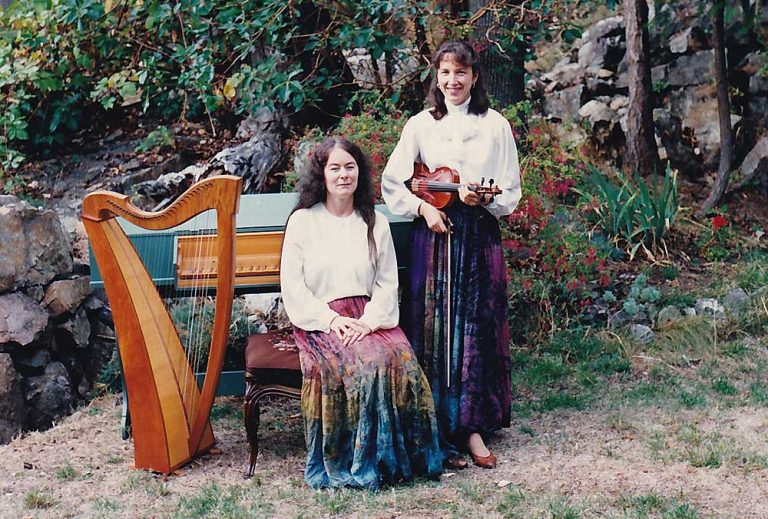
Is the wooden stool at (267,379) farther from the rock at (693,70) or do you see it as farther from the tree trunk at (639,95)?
the rock at (693,70)

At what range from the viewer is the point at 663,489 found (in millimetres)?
4023

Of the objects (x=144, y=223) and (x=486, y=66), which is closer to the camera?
(x=144, y=223)

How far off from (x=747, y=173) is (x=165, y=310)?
18.1ft

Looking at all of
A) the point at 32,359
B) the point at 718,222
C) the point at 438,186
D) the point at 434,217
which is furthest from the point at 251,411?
the point at 718,222

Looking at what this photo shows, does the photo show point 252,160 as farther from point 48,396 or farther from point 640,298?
point 640,298

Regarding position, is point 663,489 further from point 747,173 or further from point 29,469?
point 747,173

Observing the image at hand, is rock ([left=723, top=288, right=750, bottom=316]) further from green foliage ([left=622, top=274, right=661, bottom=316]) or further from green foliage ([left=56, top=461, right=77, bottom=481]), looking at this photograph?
green foliage ([left=56, top=461, right=77, bottom=481])

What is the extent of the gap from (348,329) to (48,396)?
2.29 metres

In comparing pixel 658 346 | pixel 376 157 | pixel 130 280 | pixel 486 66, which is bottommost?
pixel 658 346

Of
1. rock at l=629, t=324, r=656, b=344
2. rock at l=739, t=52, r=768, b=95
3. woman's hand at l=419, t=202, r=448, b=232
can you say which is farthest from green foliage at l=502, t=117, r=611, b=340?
rock at l=739, t=52, r=768, b=95

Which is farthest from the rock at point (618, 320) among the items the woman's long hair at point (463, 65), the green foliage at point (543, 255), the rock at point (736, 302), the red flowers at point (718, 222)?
the woman's long hair at point (463, 65)

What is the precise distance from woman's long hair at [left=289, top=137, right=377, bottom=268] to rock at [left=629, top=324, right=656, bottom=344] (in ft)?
8.10

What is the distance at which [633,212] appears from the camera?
712 cm

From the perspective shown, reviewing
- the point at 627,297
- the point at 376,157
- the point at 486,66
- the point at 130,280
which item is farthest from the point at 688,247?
the point at 130,280
